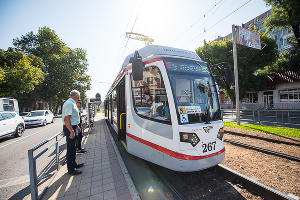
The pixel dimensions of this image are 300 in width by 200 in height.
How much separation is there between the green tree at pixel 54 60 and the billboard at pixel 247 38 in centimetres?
3043

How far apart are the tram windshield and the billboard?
891 cm

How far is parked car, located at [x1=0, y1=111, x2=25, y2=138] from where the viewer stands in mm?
8004

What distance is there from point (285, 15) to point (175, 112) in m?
21.6

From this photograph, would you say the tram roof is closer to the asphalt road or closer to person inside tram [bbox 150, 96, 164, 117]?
person inside tram [bbox 150, 96, 164, 117]

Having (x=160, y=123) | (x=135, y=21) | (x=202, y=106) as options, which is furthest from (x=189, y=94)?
(x=135, y=21)

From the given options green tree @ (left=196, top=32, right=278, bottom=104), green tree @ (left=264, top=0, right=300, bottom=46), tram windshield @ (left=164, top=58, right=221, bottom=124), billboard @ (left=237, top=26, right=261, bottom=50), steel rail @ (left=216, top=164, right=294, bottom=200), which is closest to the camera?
steel rail @ (left=216, top=164, right=294, bottom=200)

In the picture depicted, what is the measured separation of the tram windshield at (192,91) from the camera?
10.1 ft

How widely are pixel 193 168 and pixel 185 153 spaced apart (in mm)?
351

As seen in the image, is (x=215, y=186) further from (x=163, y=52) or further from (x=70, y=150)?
(x=70, y=150)

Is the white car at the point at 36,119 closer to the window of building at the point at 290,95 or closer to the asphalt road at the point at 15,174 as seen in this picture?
the asphalt road at the point at 15,174

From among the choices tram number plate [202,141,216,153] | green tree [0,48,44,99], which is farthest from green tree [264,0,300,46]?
green tree [0,48,44,99]

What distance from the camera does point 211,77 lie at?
3789 millimetres

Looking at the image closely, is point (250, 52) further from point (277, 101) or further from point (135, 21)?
point (135, 21)

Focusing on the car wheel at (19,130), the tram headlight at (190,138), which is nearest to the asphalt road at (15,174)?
the tram headlight at (190,138)
